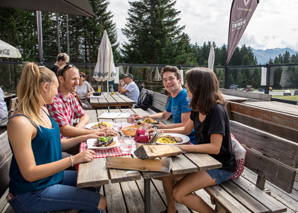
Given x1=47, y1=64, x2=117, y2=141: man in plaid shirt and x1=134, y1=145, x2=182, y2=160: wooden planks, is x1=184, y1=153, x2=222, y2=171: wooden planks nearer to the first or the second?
x1=134, y1=145, x2=182, y2=160: wooden planks

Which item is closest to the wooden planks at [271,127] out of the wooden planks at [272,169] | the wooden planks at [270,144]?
the wooden planks at [270,144]

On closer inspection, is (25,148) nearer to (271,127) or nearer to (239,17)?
(271,127)

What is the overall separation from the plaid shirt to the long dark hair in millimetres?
1307

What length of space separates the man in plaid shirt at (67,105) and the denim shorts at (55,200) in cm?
81

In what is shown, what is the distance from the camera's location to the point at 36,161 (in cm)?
146

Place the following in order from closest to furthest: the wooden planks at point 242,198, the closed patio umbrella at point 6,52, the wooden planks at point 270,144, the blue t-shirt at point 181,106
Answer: the wooden planks at point 242,198
the wooden planks at point 270,144
the blue t-shirt at point 181,106
the closed patio umbrella at point 6,52

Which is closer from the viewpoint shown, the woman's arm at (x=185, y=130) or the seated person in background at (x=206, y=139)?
the seated person in background at (x=206, y=139)

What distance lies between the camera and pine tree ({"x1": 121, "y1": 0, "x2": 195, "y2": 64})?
3247 centimetres

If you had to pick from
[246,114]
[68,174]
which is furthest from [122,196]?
[246,114]

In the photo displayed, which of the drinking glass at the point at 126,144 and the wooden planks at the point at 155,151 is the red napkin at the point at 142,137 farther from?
the wooden planks at the point at 155,151

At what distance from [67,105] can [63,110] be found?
15 cm

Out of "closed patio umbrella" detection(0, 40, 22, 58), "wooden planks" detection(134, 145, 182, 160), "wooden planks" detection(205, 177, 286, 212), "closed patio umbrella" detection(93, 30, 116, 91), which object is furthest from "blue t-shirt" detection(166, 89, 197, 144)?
"closed patio umbrella" detection(0, 40, 22, 58)

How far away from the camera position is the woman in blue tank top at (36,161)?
4.35ft

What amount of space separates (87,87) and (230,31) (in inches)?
198
